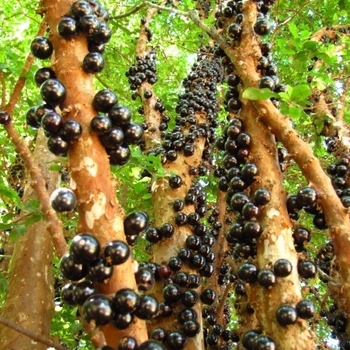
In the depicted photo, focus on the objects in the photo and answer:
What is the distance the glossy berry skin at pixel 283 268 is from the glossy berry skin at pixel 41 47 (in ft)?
6.51

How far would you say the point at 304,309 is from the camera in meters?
2.76

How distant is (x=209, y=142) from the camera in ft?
20.5

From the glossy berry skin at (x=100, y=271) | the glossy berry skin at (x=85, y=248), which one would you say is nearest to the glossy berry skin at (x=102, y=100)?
the glossy berry skin at (x=85, y=248)

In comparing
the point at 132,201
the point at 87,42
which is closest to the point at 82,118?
the point at 87,42

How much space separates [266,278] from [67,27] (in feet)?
6.38

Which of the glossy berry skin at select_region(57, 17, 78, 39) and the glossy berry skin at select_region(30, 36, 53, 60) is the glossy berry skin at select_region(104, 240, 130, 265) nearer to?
the glossy berry skin at select_region(57, 17, 78, 39)

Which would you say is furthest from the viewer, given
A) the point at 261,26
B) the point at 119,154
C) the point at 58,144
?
the point at 261,26

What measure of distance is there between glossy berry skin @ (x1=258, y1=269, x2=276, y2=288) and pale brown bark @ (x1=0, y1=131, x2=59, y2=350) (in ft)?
6.90

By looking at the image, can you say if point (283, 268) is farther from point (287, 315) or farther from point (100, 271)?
point (100, 271)

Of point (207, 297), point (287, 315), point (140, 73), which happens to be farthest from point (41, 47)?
point (140, 73)

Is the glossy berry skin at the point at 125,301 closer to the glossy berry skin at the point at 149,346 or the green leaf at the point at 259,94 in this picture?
the glossy berry skin at the point at 149,346

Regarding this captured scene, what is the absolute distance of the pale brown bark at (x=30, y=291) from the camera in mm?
4234

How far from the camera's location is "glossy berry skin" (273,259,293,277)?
290 centimetres

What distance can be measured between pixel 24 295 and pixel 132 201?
213 centimetres
